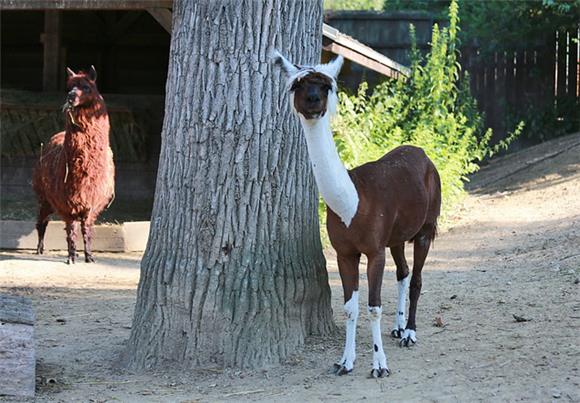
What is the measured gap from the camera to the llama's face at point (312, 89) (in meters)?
5.18

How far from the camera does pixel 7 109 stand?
14.3m

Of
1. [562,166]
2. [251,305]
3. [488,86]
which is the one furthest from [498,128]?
[251,305]

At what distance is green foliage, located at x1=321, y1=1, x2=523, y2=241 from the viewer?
11.5 metres

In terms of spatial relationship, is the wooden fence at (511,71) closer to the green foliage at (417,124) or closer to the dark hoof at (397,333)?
the green foliage at (417,124)

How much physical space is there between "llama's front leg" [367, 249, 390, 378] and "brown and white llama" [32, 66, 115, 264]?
509 centimetres

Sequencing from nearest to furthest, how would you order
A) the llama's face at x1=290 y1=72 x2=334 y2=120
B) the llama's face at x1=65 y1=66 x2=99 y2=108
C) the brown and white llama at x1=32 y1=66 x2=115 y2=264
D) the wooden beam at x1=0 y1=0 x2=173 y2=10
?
the llama's face at x1=290 y1=72 x2=334 y2=120, the wooden beam at x1=0 y1=0 x2=173 y2=10, the llama's face at x1=65 y1=66 x2=99 y2=108, the brown and white llama at x1=32 y1=66 x2=115 y2=264

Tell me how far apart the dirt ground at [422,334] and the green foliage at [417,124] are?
1351mm

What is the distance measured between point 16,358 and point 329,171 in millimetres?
2117

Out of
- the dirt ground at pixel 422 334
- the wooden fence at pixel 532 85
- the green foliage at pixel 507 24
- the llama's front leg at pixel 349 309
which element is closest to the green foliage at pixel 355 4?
the green foliage at pixel 507 24

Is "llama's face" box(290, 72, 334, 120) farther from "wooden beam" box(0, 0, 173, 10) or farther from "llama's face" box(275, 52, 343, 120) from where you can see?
"wooden beam" box(0, 0, 173, 10)

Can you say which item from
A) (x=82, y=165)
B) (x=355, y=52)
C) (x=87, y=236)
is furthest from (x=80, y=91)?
(x=355, y=52)

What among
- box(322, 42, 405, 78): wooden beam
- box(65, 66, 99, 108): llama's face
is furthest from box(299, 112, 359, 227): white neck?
box(322, 42, 405, 78): wooden beam

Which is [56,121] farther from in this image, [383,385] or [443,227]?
[383,385]

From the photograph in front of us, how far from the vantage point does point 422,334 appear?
21.4 ft
